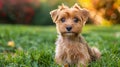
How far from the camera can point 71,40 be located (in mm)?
6809

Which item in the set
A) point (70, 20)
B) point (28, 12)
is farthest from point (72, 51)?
point (28, 12)

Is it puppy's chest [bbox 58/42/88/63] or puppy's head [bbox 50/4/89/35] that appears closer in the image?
puppy's head [bbox 50/4/89/35]

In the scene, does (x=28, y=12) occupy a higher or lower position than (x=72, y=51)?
lower

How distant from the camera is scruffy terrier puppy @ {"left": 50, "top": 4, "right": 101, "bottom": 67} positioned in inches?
255

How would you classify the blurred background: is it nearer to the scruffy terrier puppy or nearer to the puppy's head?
the scruffy terrier puppy

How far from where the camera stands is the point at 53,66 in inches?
267

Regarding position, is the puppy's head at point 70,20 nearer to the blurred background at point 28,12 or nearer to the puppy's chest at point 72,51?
the puppy's chest at point 72,51

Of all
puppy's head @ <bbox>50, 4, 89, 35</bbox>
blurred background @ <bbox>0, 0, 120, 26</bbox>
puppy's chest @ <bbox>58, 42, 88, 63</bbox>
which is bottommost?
blurred background @ <bbox>0, 0, 120, 26</bbox>

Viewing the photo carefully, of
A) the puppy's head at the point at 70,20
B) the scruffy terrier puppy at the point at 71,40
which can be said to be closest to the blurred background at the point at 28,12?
the scruffy terrier puppy at the point at 71,40

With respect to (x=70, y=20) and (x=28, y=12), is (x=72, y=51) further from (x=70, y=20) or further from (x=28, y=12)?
(x=28, y=12)

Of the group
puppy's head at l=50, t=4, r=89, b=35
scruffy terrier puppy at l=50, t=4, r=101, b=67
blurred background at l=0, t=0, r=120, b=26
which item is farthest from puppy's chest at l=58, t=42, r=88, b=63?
blurred background at l=0, t=0, r=120, b=26

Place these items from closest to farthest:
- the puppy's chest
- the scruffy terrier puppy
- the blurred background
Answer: the scruffy terrier puppy < the puppy's chest < the blurred background

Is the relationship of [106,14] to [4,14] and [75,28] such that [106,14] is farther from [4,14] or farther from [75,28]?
[75,28]

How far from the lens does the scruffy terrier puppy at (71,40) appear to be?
6.49m
